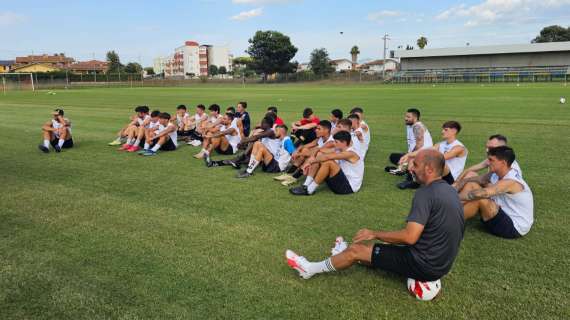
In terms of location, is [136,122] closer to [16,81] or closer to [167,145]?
[167,145]

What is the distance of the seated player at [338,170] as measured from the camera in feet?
23.0

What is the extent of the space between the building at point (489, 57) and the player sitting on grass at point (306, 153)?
7370 cm

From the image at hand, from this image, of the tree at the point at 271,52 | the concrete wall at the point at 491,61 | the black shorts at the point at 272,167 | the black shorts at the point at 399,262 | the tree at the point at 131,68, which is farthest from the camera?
the tree at the point at 131,68

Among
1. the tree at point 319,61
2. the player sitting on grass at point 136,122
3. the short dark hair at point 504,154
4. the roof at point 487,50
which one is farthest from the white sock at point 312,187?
the tree at point 319,61

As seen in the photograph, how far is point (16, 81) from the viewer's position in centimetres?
5484

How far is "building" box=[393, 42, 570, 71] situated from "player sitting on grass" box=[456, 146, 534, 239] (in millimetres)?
75468

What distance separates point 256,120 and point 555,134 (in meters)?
12.1

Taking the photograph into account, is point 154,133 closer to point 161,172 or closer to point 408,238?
point 161,172

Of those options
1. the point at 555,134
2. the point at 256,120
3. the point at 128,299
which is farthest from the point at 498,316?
the point at 256,120

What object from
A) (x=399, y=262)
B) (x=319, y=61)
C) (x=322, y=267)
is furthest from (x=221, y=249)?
(x=319, y=61)

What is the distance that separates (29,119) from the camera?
65.5 ft

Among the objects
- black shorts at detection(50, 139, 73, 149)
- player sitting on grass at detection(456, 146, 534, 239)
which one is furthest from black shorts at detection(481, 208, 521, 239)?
black shorts at detection(50, 139, 73, 149)

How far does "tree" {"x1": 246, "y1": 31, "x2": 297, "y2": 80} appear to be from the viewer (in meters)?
85.6

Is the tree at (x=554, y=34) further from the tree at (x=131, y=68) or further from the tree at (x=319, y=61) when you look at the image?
the tree at (x=131, y=68)
